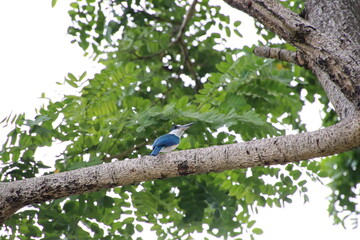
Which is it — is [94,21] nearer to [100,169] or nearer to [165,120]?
[165,120]

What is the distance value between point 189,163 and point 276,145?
572mm

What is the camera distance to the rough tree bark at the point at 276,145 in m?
2.82

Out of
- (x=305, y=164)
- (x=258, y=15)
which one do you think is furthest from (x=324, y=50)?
(x=305, y=164)

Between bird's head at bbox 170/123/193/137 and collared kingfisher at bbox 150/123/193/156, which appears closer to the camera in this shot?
collared kingfisher at bbox 150/123/193/156

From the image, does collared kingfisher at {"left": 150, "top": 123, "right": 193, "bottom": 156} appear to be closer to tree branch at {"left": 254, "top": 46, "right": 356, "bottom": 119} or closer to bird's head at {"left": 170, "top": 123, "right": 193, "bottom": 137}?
bird's head at {"left": 170, "top": 123, "right": 193, "bottom": 137}

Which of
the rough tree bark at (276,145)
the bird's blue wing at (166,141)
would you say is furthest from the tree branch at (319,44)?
the bird's blue wing at (166,141)

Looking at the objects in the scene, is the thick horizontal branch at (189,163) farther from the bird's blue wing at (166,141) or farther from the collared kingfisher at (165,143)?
the bird's blue wing at (166,141)

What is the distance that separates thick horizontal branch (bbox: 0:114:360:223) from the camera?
279 centimetres

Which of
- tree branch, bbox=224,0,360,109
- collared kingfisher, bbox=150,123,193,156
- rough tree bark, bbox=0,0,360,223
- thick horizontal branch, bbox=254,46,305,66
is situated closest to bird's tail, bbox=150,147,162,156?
collared kingfisher, bbox=150,123,193,156

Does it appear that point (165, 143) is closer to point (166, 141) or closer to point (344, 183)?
point (166, 141)

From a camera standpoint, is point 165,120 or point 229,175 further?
point 229,175

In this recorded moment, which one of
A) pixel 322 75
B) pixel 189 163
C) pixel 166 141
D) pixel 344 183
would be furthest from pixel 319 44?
pixel 344 183

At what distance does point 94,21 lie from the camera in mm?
6203

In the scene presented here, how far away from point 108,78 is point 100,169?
189 centimetres
